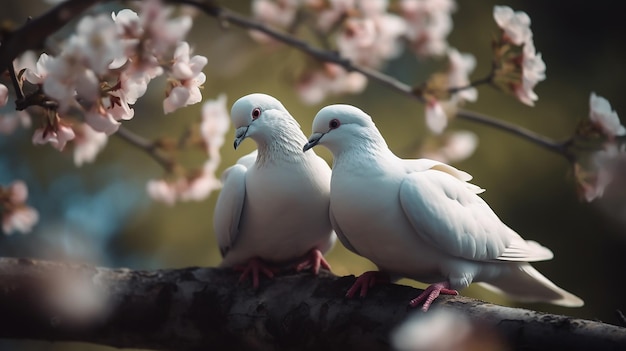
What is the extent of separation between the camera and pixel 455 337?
4.05 feet

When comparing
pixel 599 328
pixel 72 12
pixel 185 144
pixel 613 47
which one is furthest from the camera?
pixel 613 47

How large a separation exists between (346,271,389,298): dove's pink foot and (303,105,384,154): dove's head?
24 cm

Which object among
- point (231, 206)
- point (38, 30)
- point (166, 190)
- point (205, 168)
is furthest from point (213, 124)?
point (38, 30)

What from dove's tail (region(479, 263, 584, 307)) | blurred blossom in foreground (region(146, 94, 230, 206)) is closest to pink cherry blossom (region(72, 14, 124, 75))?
blurred blossom in foreground (region(146, 94, 230, 206))

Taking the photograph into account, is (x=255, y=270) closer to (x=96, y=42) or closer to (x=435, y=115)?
(x=435, y=115)

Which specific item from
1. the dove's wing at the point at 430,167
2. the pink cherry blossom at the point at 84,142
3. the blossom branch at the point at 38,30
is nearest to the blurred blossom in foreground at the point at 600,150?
the dove's wing at the point at 430,167

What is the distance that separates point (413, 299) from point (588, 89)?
7.42ft

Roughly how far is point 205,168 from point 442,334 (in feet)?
2.91

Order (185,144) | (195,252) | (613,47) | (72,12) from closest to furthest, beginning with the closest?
(72,12) < (185,144) < (195,252) < (613,47)

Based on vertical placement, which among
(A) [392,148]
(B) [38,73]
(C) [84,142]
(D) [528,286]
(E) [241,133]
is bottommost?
(A) [392,148]

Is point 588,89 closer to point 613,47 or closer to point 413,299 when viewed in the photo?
point 613,47

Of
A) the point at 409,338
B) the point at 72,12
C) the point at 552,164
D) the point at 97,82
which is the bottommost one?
the point at 552,164

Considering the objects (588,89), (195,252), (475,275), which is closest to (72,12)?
(475,275)

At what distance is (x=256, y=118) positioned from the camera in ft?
4.92
